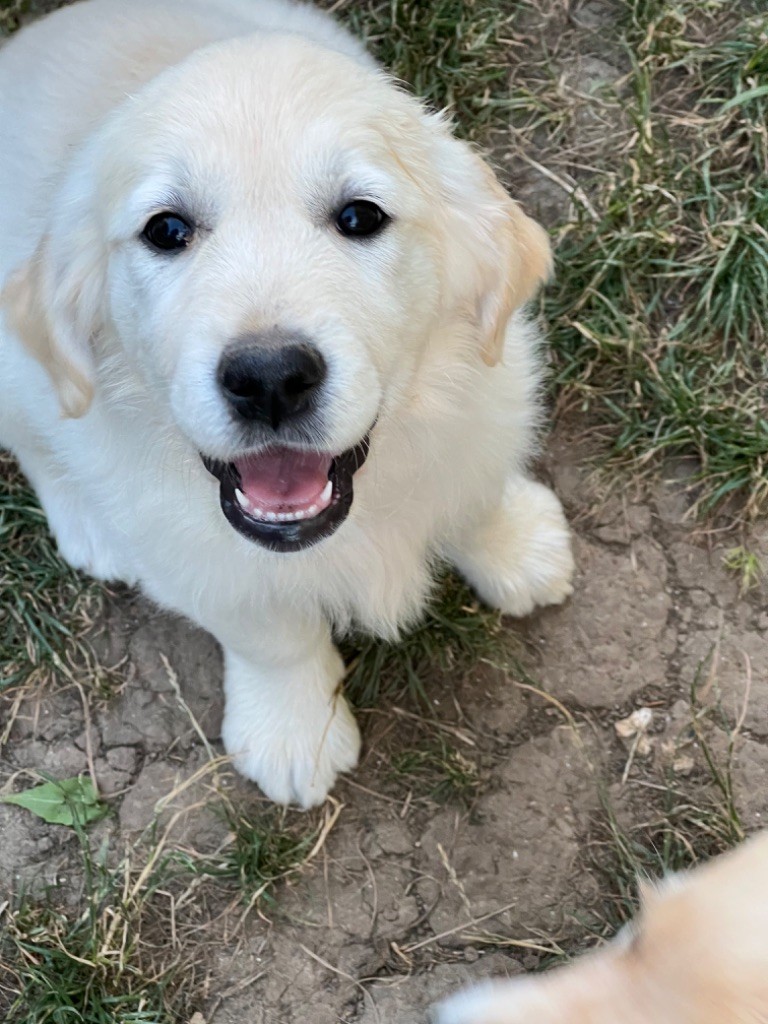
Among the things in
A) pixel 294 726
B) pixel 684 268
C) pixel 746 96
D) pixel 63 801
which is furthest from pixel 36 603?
pixel 746 96

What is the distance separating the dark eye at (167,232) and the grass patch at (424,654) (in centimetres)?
138

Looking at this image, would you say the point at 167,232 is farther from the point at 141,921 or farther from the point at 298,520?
the point at 141,921

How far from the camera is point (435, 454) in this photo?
2.12m

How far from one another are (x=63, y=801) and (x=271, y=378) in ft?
5.84

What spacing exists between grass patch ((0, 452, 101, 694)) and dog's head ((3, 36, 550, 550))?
114 centimetres

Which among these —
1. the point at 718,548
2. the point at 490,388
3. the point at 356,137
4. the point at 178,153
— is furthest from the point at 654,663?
the point at 178,153

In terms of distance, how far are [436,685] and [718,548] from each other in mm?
952

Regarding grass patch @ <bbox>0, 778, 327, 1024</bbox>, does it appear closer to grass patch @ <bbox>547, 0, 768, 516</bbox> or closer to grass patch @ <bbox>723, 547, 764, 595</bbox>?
grass patch @ <bbox>723, 547, 764, 595</bbox>

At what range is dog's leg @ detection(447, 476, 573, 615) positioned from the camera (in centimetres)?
278

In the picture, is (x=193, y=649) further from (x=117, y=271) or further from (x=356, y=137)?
(x=356, y=137)

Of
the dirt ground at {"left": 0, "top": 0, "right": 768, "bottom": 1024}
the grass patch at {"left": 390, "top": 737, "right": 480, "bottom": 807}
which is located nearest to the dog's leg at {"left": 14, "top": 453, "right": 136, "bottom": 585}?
the dirt ground at {"left": 0, "top": 0, "right": 768, "bottom": 1024}

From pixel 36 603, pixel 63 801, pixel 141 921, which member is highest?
pixel 36 603

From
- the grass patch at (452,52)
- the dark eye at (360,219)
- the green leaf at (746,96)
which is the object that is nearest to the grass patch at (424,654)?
the dark eye at (360,219)

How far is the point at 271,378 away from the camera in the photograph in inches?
63.9
